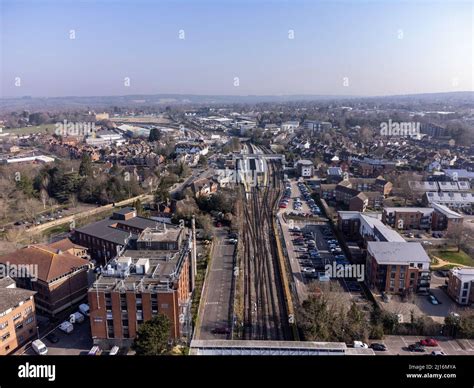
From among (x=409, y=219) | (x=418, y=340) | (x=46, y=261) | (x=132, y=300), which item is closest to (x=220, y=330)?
(x=132, y=300)

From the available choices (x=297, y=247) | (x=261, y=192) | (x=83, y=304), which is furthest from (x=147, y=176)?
(x=83, y=304)

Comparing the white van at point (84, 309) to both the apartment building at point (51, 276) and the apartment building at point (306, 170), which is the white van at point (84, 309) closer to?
the apartment building at point (51, 276)

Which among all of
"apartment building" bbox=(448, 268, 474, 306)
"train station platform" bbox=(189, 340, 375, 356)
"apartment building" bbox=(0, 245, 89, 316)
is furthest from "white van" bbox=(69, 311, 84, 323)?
"apartment building" bbox=(448, 268, 474, 306)

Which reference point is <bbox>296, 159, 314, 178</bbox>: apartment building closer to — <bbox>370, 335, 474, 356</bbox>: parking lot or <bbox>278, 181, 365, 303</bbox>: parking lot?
<bbox>278, 181, 365, 303</bbox>: parking lot

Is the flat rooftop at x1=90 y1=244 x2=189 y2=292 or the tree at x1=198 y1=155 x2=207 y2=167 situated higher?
the tree at x1=198 y1=155 x2=207 y2=167

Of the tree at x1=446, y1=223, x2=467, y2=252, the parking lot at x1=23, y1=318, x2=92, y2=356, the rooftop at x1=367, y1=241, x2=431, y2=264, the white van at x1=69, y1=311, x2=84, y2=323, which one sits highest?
the rooftop at x1=367, y1=241, x2=431, y2=264

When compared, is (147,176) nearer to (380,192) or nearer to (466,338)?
(380,192)

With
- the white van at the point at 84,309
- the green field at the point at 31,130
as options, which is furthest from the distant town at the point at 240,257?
the green field at the point at 31,130
